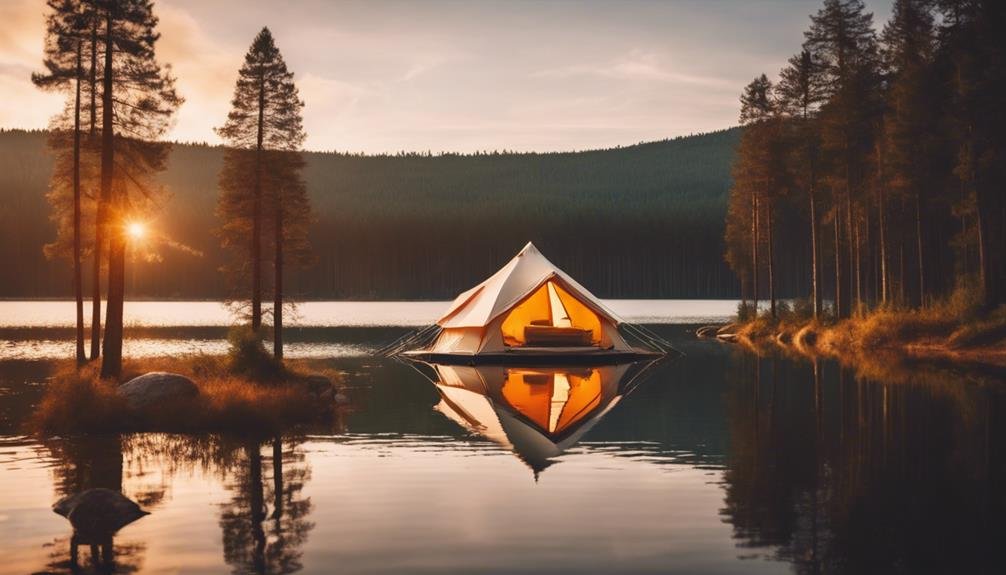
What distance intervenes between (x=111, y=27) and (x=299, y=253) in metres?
12.3

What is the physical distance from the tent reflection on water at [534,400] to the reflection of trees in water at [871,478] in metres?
3.10

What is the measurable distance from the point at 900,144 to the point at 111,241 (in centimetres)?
3225

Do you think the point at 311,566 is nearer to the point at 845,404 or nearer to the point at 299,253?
the point at 845,404

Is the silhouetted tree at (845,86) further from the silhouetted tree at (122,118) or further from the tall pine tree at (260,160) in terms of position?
the silhouetted tree at (122,118)

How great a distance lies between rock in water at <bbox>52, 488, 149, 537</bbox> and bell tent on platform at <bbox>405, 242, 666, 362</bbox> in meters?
25.7

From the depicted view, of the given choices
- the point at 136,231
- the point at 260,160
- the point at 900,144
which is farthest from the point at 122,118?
the point at 900,144

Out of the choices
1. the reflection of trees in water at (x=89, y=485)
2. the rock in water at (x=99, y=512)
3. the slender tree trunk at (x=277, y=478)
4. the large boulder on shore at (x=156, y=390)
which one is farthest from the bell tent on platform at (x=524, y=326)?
the rock in water at (x=99, y=512)

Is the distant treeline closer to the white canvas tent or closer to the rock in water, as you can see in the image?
the white canvas tent

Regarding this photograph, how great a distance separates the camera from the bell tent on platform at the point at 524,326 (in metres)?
37.9

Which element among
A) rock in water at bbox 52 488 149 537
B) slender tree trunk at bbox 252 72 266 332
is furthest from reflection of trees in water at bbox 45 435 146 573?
slender tree trunk at bbox 252 72 266 332

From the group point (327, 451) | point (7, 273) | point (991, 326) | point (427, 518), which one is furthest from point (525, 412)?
point (7, 273)

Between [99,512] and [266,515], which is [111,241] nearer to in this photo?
[99,512]

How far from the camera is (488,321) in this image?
3719cm

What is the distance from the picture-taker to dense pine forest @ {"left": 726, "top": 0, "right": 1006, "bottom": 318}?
1567 inches
